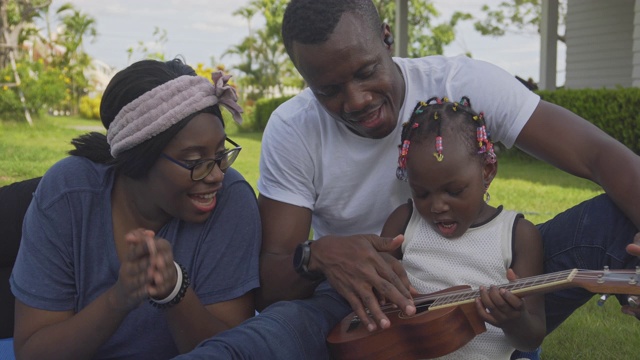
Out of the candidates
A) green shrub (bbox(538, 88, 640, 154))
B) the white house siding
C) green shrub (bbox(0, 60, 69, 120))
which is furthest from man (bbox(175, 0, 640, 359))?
green shrub (bbox(0, 60, 69, 120))

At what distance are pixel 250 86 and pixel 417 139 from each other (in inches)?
1427

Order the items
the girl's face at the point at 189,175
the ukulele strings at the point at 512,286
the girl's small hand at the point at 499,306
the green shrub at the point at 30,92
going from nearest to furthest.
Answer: the ukulele strings at the point at 512,286, the girl's small hand at the point at 499,306, the girl's face at the point at 189,175, the green shrub at the point at 30,92

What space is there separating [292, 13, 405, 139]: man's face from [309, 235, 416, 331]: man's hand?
1.65 ft

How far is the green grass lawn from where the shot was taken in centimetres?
429

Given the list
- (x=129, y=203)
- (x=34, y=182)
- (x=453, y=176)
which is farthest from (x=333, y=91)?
(x=34, y=182)

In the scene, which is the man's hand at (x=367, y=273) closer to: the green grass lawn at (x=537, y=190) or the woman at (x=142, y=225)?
the woman at (x=142, y=225)

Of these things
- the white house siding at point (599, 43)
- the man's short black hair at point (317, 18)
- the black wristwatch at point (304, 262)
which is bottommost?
the white house siding at point (599, 43)

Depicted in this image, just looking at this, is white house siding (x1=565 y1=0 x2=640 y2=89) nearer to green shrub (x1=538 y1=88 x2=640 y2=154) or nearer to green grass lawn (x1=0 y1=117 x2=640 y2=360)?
green shrub (x1=538 y1=88 x2=640 y2=154)

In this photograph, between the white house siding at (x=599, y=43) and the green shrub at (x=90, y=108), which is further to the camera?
the green shrub at (x=90, y=108)

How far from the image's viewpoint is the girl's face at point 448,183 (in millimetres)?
2955

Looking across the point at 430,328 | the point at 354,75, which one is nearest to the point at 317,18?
the point at 354,75

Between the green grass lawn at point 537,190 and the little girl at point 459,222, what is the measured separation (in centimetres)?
84

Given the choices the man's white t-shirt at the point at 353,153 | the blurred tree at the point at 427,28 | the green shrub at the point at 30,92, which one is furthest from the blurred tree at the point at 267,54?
the man's white t-shirt at the point at 353,153

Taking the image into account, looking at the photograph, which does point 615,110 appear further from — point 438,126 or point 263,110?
point 263,110
